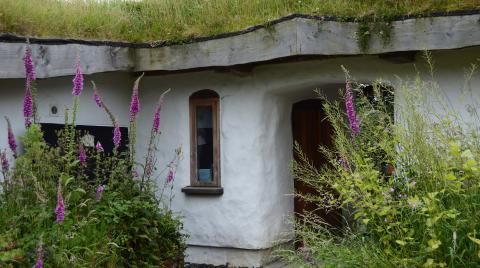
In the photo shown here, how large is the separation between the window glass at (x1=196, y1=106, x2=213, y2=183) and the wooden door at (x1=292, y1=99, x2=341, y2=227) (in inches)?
46.6

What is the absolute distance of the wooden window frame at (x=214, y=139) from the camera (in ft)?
25.4

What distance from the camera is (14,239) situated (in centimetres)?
457

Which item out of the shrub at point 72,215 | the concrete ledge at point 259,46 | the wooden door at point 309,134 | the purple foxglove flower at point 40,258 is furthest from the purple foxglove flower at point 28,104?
the wooden door at point 309,134

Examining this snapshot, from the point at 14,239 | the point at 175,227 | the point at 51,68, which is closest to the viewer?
the point at 14,239

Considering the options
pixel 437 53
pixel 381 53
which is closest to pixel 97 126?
pixel 381 53

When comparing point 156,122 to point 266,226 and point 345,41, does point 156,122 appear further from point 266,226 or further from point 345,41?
point 266,226

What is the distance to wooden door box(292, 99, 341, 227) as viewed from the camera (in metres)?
8.48

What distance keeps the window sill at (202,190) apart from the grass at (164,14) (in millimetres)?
1800

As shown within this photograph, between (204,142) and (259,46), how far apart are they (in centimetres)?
171

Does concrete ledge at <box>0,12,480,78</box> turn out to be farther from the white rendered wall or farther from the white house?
the white rendered wall

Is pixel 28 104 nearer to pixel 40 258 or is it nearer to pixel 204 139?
pixel 40 258

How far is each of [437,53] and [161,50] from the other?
304cm

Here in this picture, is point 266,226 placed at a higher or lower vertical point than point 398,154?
lower

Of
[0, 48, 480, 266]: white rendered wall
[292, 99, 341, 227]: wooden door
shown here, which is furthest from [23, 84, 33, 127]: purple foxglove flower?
[292, 99, 341, 227]: wooden door
